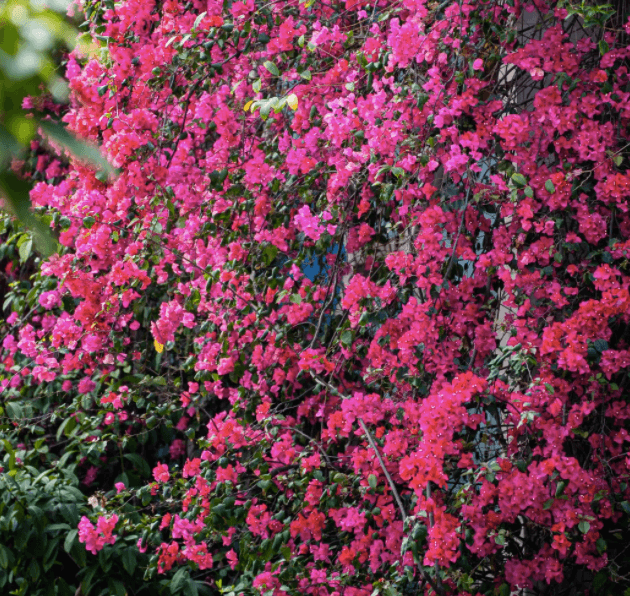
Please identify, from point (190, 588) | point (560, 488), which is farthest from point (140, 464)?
point (560, 488)

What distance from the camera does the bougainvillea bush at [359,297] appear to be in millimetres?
2305

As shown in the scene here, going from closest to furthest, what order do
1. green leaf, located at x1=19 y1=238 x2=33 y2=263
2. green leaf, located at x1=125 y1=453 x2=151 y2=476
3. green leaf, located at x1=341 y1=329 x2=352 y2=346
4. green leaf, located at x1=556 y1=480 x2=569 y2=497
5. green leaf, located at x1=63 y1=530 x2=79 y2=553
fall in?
green leaf, located at x1=556 y1=480 x2=569 y2=497
green leaf, located at x1=341 y1=329 x2=352 y2=346
green leaf, located at x1=63 y1=530 x2=79 y2=553
green leaf, located at x1=125 y1=453 x2=151 y2=476
green leaf, located at x1=19 y1=238 x2=33 y2=263

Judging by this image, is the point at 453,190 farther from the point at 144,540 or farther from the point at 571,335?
the point at 144,540

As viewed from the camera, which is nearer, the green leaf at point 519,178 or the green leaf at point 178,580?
the green leaf at point 519,178

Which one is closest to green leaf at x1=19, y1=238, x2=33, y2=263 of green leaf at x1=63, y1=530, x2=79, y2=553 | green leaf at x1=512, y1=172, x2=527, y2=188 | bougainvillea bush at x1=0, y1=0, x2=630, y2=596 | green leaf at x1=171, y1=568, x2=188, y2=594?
bougainvillea bush at x1=0, y1=0, x2=630, y2=596

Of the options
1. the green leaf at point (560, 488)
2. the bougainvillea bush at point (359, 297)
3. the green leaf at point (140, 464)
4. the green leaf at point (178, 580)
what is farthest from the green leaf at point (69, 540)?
the green leaf at point (560, 488)

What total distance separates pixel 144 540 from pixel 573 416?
1.55 metres

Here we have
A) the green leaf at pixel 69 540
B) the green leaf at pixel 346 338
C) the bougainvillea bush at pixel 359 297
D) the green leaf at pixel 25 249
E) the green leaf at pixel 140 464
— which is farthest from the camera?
the green leaf at pixel 25 249

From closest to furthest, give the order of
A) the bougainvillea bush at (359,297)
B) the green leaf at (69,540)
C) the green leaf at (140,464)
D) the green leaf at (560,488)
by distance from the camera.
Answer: the green leaf at (560,488) < the bougainvillea bush at (359,297) < the green leaf at (69,540) < the green leaf at (140,464)

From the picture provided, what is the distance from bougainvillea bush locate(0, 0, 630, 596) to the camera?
2305 mm

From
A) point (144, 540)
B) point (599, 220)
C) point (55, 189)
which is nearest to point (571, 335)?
point (599, 220)

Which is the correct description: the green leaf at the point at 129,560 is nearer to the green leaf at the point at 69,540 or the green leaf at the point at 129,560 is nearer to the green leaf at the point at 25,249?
the green leaf at the point at 69,540

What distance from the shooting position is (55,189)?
3564mm

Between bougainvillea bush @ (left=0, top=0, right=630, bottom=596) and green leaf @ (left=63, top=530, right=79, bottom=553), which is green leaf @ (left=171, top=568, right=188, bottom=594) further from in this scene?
green leaf @ (left=63, top=530, right=79, bottom=553)
